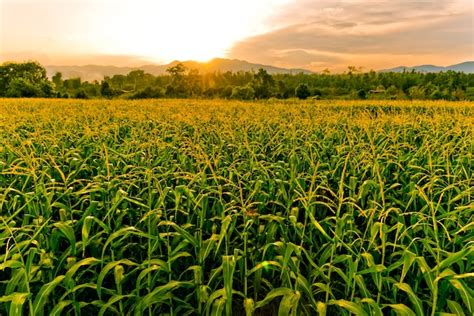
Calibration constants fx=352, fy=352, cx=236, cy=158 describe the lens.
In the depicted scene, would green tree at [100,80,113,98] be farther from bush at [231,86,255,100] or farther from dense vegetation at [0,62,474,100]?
bush at [231,86,255,100]

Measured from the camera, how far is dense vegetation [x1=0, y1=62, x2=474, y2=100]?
40.2 metres

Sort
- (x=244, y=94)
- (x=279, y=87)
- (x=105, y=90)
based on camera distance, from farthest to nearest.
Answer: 1. (x=105, y=90)
2. (x=279, y=87)
3. (x=244, y=94)

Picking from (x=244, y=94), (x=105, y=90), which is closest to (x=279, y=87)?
(x=244, y=94)

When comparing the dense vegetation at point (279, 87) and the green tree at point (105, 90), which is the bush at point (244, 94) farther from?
the green tree at point (105, 90)

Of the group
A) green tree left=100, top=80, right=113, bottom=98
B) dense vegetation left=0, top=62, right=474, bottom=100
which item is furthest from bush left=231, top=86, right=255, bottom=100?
green tree left=100, top=80, right=113, bottom=98

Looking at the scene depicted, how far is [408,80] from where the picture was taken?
50625 mm

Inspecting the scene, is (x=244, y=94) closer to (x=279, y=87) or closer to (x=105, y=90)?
(x=279, y=87)

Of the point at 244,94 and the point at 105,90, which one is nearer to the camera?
the point at 244,94

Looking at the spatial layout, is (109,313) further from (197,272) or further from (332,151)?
(332,151)

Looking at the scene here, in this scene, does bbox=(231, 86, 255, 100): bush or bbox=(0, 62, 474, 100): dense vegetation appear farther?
bbox=(0, 62, 474, 100): dense vegetation

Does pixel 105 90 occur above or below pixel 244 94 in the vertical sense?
above

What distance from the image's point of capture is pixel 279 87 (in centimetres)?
4756

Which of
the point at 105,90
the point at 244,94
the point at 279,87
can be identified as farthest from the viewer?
the point at 105,90

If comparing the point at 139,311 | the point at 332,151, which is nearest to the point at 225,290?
the point at 139,311
